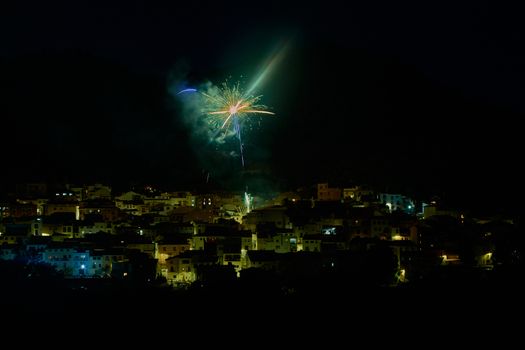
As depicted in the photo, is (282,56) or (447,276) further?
(282,56)

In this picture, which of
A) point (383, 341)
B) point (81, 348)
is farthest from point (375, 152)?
point (81, 348)

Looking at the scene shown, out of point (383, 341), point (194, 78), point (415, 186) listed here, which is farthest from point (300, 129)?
point (383, 341)

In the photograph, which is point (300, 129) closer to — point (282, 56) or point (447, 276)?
point (282, 56)

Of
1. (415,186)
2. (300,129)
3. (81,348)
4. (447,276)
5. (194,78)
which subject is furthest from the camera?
(194,78)

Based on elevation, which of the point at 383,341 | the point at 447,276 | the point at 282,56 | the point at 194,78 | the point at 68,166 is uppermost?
the point at 282,56

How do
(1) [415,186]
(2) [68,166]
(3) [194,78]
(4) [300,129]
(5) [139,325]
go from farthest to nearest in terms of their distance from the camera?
(3) [194,78], (4) [300,129], (2) [68,166], (1) [415,186], (5) [139,325]

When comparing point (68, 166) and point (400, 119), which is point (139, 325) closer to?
A: point (68, 166)

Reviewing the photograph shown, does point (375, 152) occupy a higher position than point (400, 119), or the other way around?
point (400, 119)
